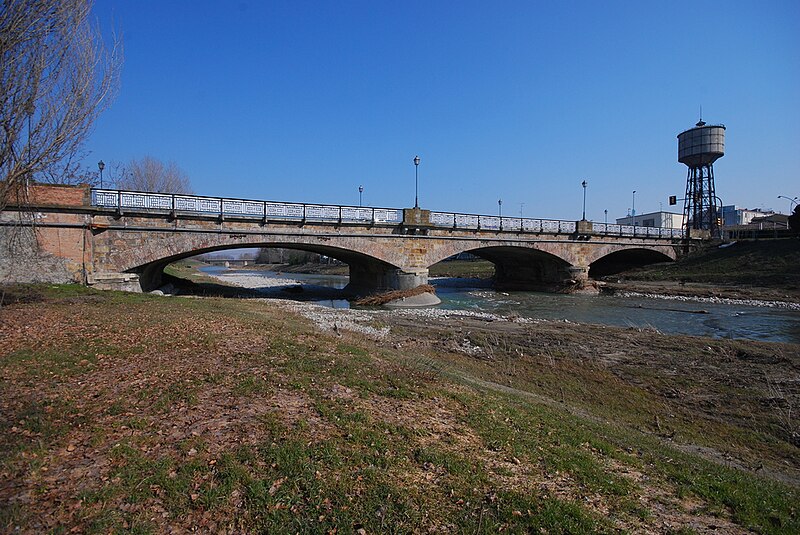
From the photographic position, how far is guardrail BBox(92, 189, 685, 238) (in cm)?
2128

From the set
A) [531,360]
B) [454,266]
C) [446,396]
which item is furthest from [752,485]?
[454,266]

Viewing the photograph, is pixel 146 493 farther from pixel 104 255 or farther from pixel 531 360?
pixel 104 255

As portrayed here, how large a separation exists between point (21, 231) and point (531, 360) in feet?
69.0

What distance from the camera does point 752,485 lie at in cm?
575

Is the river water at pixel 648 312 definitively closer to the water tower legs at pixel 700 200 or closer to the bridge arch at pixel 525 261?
the bridge arch at pixel 525 261

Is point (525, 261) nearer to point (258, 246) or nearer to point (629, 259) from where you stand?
point (629, 259)

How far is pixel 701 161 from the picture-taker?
6150 cm

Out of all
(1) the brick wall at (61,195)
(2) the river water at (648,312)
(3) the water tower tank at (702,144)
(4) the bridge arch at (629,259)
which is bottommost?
(2) the river water at (648,312)

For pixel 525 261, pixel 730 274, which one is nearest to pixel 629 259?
pixel 730 274

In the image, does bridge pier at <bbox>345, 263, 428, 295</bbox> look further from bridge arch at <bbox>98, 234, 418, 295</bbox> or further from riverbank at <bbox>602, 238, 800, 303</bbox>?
riverbank at <bbox>602, 238, 800, 303</bbox>

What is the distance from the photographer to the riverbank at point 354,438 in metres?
4.09

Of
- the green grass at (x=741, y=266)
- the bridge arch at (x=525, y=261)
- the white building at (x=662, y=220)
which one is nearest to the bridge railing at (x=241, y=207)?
the bridge arch at (x=525, y=261)

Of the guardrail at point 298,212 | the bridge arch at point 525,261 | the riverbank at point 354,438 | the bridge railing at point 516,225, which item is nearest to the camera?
the riverbank at point 354,438

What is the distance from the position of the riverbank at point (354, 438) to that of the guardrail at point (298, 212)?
35.9 ft
